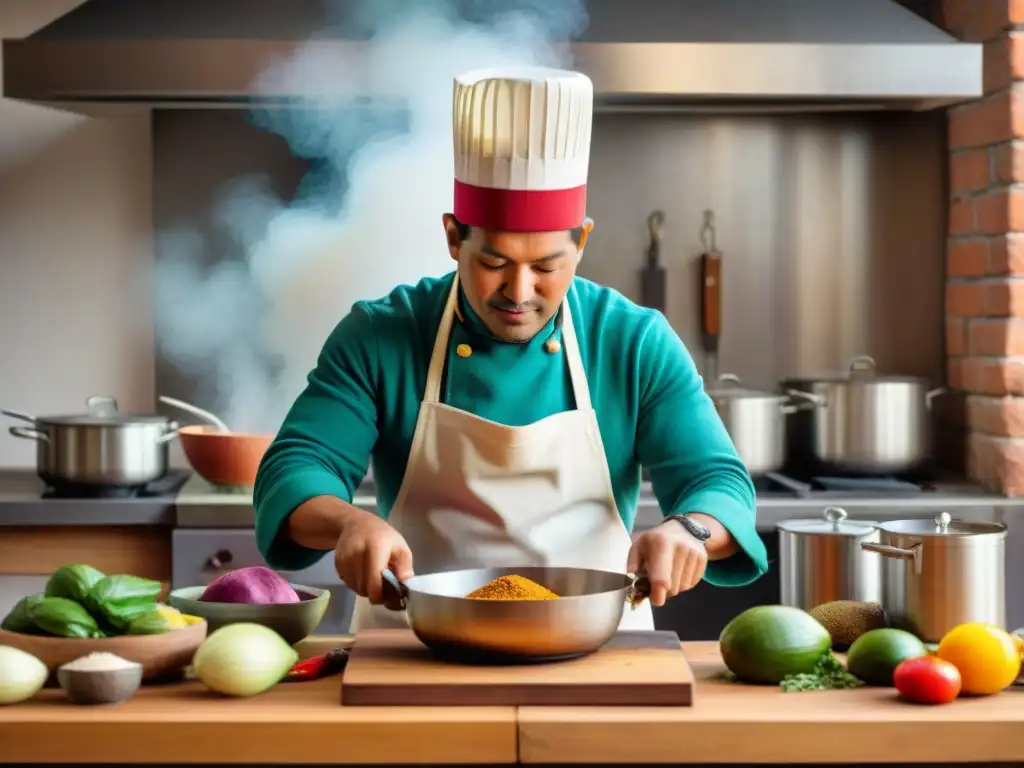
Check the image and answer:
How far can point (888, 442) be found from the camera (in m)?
3.13

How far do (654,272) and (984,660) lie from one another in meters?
2.03

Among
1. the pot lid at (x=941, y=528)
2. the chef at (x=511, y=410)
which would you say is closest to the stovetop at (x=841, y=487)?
the chef at (x=511, y=410)

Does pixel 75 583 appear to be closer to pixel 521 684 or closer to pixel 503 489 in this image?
pixel 521 684

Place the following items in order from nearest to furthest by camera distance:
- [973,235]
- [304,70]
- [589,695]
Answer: [589,695] < [304,70] < [973,235]

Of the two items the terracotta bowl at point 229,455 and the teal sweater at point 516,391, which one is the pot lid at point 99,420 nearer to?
the terracotta bowl at point 229,455

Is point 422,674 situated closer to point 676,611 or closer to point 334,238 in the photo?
point 676,611

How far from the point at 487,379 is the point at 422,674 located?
Result: 603 millimetres

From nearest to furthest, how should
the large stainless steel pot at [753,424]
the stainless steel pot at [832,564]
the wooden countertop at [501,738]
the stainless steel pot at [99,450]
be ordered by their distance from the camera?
the wooden countertop at [501,738] < the stainless steel pot at [832,564] < the stainless steel pot at [99,450] < the large stainless steel pot at [753,424]

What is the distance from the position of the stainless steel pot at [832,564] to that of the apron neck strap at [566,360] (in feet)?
1.80

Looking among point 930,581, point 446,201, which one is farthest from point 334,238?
point 930,581

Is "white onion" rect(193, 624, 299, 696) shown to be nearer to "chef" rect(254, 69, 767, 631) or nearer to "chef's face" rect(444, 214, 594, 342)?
"chef" rect(254, 69, 767, 631)

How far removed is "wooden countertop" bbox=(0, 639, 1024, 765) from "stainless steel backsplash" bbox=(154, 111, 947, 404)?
2.10 meters

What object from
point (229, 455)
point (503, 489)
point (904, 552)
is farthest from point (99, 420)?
point (904, 552)

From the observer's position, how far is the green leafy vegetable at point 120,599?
1531 millimetres
